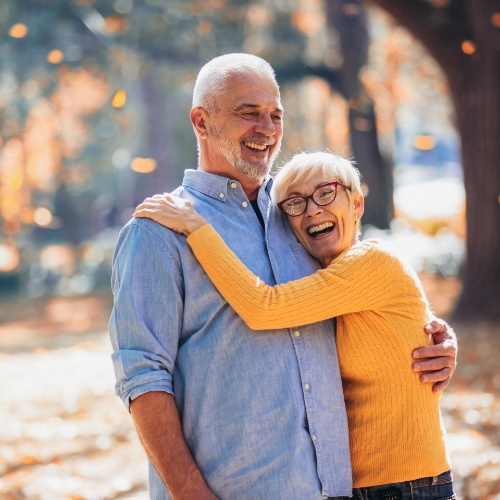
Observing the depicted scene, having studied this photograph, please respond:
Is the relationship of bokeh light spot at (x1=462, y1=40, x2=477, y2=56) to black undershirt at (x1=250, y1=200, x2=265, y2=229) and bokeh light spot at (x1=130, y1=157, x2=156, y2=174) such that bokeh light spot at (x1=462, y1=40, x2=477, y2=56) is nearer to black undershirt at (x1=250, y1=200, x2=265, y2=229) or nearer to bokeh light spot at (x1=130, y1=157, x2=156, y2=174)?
black undershirt at (x1=250, y1=200, x2=265, y2=229)

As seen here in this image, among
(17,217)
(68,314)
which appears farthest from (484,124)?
(17,217)

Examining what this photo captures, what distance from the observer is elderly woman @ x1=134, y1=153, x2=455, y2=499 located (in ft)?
9.05

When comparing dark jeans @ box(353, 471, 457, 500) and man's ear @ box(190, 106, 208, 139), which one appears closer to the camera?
dark jeans @ box(353, 471, 457, 500)

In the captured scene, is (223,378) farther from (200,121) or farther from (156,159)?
(156,159)

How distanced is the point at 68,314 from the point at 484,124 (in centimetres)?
1057

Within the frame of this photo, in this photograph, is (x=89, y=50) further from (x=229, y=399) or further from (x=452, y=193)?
(x=229, y=399)

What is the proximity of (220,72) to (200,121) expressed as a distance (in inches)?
7.8

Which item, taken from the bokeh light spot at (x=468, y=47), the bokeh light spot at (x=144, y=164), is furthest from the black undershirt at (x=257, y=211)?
the bokeh light spot at (x=144, y=164)

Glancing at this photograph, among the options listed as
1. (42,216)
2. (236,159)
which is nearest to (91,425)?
(236,159)

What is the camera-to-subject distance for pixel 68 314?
61.4 ft

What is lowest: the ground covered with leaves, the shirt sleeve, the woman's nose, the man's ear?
the ground covered with leaves

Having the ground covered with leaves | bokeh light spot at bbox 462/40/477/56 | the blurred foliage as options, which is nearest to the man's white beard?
the ground covered with leaves

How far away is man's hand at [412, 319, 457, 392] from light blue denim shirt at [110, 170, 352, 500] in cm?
29

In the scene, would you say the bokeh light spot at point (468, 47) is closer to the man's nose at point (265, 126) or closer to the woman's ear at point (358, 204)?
→ the woman's ear at point (358, 204)
